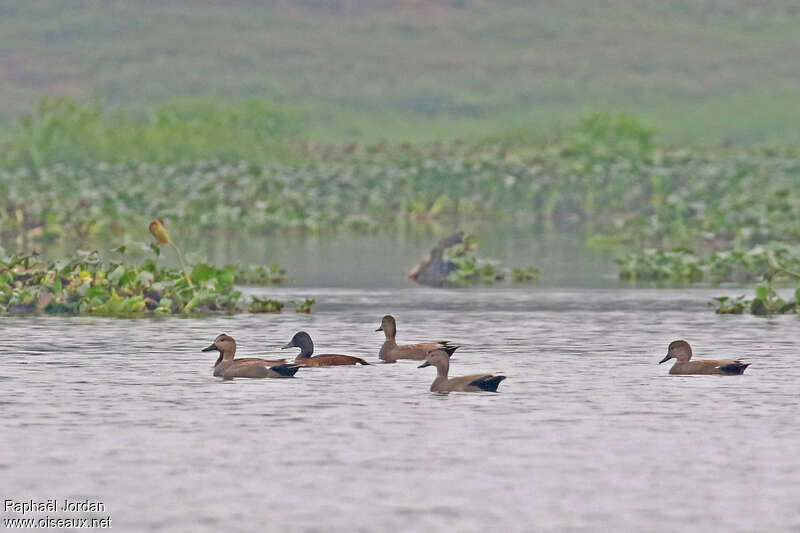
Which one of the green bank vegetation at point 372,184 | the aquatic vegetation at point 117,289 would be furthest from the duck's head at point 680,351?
the green bank vegetation at point 372,184

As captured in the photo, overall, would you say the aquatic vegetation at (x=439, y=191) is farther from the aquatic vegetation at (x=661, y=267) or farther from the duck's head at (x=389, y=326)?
the duck's head at (x=389, y=326)

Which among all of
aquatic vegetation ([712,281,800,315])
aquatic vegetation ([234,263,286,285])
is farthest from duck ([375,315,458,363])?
aquatic vegetation ([234,263,286,285])

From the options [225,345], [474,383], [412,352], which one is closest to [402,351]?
[412,352]

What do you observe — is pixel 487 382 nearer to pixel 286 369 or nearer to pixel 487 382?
pixel 487 382

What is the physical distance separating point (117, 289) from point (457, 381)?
33.7ft

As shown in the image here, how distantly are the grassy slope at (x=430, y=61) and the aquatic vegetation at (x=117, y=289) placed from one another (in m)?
65.4

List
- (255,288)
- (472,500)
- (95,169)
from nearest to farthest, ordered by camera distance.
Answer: (472,500) → (255,288) → (95,169)

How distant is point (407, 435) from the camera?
55.2 ft

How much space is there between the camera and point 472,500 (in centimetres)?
1413

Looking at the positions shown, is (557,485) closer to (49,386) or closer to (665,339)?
(49,386)

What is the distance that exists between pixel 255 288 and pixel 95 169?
27561mm

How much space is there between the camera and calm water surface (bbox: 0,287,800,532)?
13.8m

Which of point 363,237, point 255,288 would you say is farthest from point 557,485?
point 363,237

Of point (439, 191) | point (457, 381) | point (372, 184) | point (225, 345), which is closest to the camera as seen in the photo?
point (457, 381)
